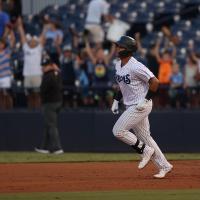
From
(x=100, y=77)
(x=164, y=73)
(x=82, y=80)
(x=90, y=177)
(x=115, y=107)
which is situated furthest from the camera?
(x=82, y=80)

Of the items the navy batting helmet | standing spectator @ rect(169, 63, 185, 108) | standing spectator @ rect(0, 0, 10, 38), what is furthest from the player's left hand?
standing spectator @ rect(0, 0, 10, 38)

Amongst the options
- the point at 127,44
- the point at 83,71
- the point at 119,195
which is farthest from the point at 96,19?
the point at 119,195

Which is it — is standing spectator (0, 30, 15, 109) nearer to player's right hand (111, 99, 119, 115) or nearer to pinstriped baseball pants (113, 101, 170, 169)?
player's right hand (111, 99, 119, 115)

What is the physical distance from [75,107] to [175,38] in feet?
10.7

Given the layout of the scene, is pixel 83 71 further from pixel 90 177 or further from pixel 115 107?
pixel 115 107

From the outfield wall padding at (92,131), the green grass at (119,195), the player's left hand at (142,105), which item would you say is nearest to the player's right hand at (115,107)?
the player's left hand at (142,105)

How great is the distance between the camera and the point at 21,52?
2027cm

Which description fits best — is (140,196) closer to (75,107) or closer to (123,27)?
(75,107)

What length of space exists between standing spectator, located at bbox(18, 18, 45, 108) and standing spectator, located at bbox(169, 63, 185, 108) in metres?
3.08

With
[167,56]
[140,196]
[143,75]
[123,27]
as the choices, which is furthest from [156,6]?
[140,196]

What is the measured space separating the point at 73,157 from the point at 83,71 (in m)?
3.12

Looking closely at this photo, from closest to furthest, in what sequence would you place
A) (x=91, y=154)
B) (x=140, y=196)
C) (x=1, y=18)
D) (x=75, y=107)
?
(x=140, y=196)
(x=91, y=154)
(x=75, y=107)
(x=1, y=18)

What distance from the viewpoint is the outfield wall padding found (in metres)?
18.0

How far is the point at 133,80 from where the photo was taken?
11.7 metres
